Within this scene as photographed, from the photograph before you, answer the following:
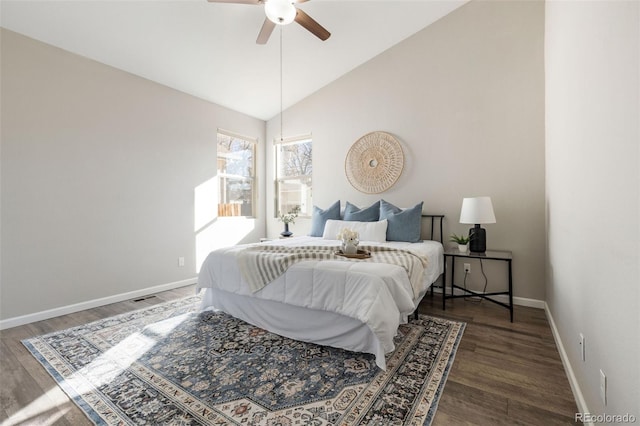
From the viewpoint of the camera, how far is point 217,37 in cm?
326

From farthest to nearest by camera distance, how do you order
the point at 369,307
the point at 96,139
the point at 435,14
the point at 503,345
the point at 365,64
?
1. the point at 365,64
2. the point at 435,14
3. the point at 96,139
4. the point at 503,345
5. the point at 369,307

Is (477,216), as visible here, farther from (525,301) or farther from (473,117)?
(473,117)

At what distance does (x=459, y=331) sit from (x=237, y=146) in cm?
422

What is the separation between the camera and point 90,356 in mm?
2160

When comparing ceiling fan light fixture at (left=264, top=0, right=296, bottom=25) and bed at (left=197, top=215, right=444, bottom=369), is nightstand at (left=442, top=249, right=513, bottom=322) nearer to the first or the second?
bed at (left=197, top=215, right=444, bottom=369)

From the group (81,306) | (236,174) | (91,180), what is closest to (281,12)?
(91,180)

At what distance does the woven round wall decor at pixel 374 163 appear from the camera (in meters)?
4.01

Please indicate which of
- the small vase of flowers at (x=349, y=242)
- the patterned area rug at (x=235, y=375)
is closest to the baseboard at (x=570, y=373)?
the patterned area rug at (x=235, y=375)

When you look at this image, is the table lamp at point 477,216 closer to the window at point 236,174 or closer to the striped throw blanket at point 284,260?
the striped throw blanket at point 284,260

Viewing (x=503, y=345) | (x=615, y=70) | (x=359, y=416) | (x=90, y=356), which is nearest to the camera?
(x=615, y=70)

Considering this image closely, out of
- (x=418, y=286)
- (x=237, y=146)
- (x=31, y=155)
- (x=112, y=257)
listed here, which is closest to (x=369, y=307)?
(x=418, y=286)

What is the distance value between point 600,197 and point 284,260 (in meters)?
1.94

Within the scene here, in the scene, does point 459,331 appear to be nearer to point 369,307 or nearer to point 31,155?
point 369,307

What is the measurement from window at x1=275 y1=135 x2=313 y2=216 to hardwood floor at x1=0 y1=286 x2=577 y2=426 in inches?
126
